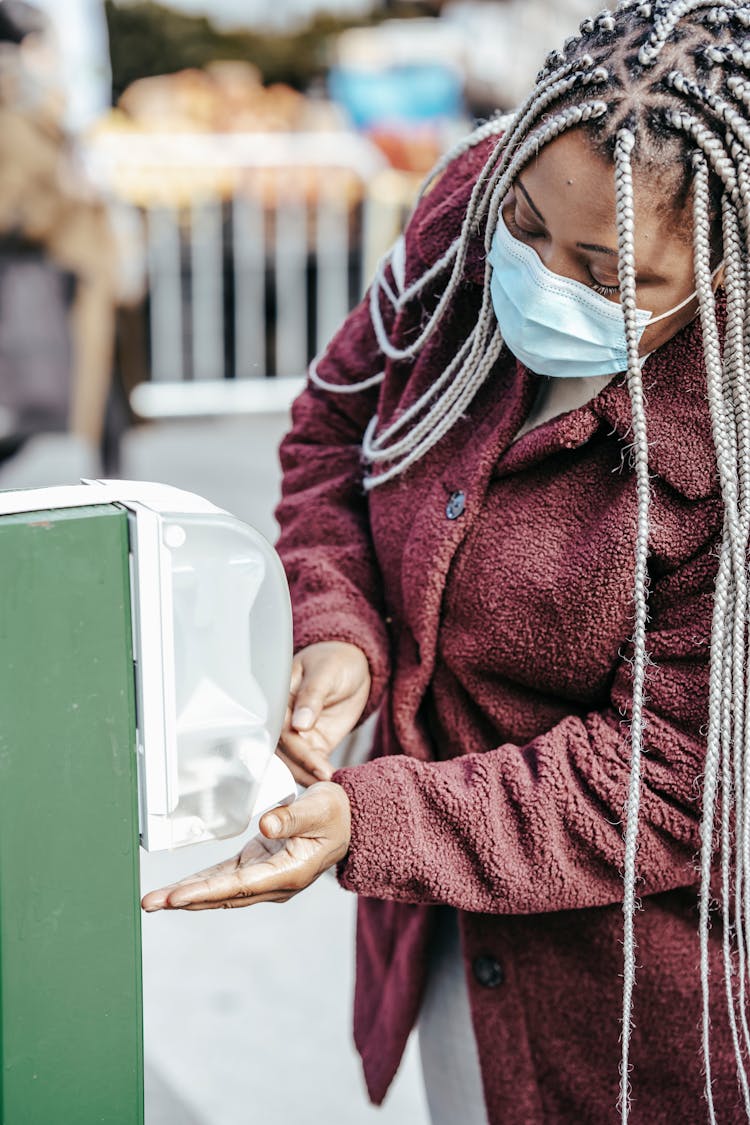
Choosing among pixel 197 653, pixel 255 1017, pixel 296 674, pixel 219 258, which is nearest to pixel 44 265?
pixel 219 258

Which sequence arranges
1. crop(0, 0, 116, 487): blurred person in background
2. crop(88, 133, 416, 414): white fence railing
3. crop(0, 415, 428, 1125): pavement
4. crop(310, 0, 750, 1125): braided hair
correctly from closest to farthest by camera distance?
crop(310, 0, 750, 1125): braided hair < crop(0, 415, 428, 1125): pavement < crop(0, 0, 116, 487): blurred person in background < crop(88, 133, 416, 414): white fence railing

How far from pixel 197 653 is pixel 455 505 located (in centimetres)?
46

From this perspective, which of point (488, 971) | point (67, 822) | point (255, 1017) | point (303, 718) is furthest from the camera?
point (255, 1017)

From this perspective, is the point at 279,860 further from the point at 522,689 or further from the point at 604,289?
the point at 604,289

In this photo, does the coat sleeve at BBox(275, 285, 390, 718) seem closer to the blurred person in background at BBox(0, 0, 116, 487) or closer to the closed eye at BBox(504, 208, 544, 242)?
the closed eye at BBox(504, 208, 544, 242)

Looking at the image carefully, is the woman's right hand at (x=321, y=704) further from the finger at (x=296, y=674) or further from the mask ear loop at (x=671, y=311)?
the mask ear loop at (x=671, y=311)

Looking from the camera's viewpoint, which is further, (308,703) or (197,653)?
(308,703)

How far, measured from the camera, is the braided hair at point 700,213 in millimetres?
1025

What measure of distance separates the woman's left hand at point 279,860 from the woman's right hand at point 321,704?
10 cm

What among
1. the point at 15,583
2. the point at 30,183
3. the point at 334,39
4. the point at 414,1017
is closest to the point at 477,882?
the point at 414,1017

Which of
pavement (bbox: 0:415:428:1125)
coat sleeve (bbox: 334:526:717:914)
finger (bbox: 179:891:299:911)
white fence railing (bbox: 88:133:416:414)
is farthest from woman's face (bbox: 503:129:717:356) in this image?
white fence railing (bbox: 88:133:416:414)

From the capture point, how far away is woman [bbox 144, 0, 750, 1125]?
1067mm

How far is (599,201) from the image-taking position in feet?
3.44

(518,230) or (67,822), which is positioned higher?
(518,230)
